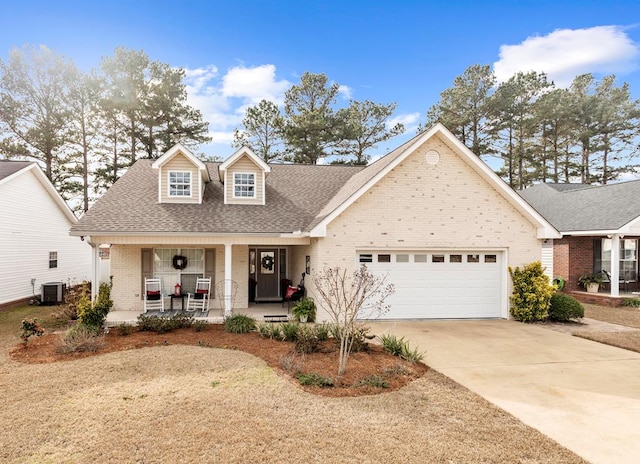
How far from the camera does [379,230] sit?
12.7m

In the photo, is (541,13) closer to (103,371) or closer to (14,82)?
(103,371)

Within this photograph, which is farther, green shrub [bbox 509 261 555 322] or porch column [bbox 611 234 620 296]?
porch column [bbox 611 234 620 296]

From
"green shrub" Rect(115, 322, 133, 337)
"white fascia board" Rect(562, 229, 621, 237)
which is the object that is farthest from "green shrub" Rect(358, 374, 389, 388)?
"white fascia board" Rect(562, 229, 621, 237)

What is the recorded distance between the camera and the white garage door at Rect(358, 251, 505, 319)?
1300 centimetres

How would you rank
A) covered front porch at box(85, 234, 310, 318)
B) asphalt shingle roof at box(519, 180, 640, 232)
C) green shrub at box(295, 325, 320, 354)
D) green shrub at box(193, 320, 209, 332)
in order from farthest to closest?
asphalt shingle roof at box(519, 180, 640, 232), covered front porch at box(85, 234, 310, 318), green shrub at box(193, 320, 209, 332), green shrub at box(295, 325, 320, 354)

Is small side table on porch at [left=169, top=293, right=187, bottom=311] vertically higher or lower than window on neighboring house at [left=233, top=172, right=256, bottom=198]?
lower

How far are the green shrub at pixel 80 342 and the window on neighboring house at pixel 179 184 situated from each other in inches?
251

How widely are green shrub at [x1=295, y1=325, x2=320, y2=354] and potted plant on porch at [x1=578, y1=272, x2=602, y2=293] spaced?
51.4 ft

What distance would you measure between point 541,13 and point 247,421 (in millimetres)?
16581

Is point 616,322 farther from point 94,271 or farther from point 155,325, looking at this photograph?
point 94,271

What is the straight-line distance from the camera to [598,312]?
595 inches

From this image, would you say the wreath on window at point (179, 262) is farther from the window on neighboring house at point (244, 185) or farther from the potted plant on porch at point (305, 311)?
the potted plant on porch at point (305, 311)

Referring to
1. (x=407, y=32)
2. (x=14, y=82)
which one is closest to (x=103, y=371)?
(x=407, y=32)

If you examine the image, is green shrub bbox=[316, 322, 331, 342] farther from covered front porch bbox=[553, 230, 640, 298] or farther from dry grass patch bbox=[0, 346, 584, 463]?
covered front porch bbox=[553, 230, 640, 298]
